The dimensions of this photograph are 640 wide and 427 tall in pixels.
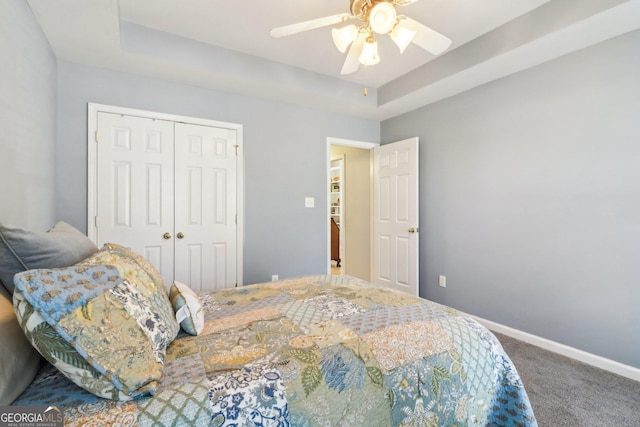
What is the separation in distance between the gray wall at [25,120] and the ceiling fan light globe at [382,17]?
180 centimetres

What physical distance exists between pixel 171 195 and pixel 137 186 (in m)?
0.28

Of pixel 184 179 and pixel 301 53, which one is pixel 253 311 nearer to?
pixel 184 179

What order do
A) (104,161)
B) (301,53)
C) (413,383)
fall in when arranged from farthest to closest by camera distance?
(301,53)
(104,161)
(413,383)

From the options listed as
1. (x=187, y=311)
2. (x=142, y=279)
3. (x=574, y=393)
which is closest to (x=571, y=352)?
(x=574, y=393)

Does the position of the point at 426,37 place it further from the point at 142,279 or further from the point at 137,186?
the point at 137,186

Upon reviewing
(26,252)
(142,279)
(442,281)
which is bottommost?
(442,281)

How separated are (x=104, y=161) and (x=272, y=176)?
5.06ft

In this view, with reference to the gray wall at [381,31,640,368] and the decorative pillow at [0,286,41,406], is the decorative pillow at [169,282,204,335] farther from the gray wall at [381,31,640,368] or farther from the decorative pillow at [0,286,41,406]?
the gray wall at [381,31,640,368]

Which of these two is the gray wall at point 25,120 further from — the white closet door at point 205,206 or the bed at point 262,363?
the white closet door at point 205,206

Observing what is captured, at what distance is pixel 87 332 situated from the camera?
2.59ft

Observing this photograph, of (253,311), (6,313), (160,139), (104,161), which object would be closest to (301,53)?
(160,139)

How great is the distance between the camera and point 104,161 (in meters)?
2.57

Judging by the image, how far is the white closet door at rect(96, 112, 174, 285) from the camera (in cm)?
257

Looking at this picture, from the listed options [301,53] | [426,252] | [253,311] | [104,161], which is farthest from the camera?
[426,252]
